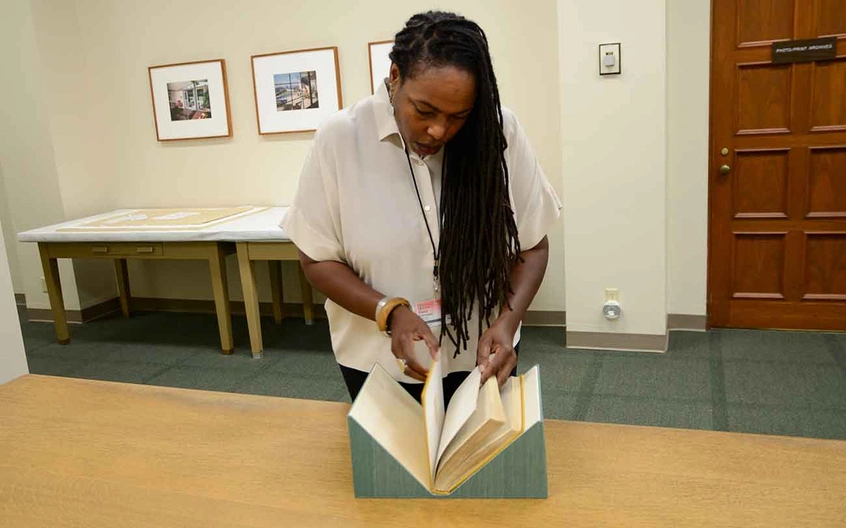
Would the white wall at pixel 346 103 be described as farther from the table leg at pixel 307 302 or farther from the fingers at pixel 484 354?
the fingers at pixel 484 354

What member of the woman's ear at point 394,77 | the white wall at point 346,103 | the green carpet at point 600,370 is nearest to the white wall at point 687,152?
the white wall at point 346,103

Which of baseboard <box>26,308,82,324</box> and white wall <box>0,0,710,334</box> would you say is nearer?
white wall <box>0,0,710,334</box>

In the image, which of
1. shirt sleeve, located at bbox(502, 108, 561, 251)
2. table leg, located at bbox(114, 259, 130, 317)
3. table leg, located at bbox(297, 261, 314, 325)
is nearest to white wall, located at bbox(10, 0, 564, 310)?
table leg, located at bbox(114, 259, 130, 317)

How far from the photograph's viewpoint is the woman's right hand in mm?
1152

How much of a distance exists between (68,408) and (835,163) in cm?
366

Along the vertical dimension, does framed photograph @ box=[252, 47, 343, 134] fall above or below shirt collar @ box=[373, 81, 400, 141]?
above

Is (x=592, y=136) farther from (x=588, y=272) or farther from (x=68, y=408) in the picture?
(x=68, y=408)

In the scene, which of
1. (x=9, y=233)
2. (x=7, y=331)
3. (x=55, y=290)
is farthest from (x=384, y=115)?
(x=9, y=233)

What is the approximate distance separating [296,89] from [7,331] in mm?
2384

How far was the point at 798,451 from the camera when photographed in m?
1.03

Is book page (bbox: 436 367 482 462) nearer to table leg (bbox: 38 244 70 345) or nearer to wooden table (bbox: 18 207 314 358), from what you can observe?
wooden table (bbox: 18 207 314 358)

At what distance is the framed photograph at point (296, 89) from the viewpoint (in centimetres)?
416

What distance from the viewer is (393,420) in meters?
1.07

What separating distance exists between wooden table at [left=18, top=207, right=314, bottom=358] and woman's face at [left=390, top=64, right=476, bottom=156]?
2359mm
